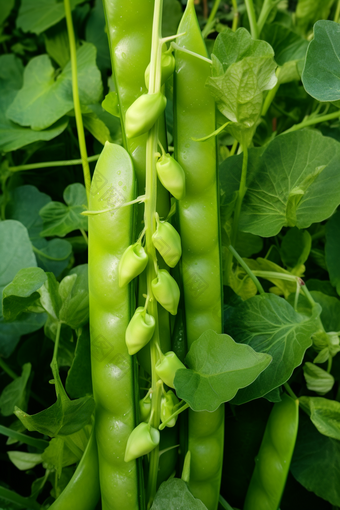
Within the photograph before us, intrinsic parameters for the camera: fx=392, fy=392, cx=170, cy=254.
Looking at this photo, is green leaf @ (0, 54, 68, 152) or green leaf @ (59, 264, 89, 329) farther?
green leaf @ (0, 54, 68, 152)

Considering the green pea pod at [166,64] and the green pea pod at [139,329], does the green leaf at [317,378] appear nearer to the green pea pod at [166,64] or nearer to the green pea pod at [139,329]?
the green pea pod at [139,329]

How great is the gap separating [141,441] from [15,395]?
219 millimetres

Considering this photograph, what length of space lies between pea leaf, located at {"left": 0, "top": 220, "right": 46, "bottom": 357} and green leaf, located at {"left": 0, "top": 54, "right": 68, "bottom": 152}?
0.15 m

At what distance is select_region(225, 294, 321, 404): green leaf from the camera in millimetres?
417

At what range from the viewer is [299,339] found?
428 mm

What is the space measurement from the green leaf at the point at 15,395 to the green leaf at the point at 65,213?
198 mm

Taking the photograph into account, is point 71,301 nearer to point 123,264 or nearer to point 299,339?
point 123,264

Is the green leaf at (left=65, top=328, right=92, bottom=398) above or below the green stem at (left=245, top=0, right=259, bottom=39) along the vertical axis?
below

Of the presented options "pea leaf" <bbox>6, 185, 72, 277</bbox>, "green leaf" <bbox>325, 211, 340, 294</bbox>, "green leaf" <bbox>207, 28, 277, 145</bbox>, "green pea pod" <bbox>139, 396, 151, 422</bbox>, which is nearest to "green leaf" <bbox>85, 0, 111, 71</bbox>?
"pea leaf" <bbox>6, 185, 72, 277</bbox>

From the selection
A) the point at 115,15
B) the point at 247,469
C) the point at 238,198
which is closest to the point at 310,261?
the point at 238,198

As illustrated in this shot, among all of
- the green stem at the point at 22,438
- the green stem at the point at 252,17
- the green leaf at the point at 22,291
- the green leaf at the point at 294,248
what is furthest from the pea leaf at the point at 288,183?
the green stem at the point at 22,438

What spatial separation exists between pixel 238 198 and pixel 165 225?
0.55 feet

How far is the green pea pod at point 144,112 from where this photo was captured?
1.05 ft

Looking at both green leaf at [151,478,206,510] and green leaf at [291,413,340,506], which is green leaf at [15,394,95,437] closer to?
green leaf at [151,478,206,510]
